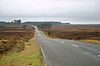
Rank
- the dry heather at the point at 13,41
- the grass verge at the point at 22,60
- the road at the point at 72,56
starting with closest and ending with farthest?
the road at the point at 72,56, the grass verge at the point at 22,60, the dry heather at the point at 13,41

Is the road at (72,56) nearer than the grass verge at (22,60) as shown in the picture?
Yes

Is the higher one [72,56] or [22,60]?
[72,56]

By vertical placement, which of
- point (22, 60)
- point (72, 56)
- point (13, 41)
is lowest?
point (13, 41)

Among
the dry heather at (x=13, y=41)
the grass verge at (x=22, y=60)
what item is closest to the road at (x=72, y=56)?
the grass verge at (x=22, y=60)

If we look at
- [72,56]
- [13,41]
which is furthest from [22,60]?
[13,41]

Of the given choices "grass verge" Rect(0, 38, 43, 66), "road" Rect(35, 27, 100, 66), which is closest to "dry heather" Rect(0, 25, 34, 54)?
"grass verge" Rect(0, 38, 43, 66)

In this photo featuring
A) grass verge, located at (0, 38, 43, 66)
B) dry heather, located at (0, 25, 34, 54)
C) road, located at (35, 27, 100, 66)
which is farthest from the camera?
dry heather, located at (0, 25, 34, 54)

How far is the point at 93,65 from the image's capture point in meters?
11.0

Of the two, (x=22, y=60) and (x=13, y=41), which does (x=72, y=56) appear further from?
(x=13, y=41)

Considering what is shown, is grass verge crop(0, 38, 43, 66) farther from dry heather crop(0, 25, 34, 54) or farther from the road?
dry heather crop(0, 25, 34, 54)

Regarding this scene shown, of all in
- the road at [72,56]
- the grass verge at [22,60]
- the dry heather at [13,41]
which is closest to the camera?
the road at [72,56]

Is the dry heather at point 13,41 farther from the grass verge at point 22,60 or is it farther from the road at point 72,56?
the road at point 72,56

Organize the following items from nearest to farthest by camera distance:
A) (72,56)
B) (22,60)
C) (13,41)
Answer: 1. (22,60)
2. (72,56)
3. (13,41)

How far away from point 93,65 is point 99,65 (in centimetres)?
33
